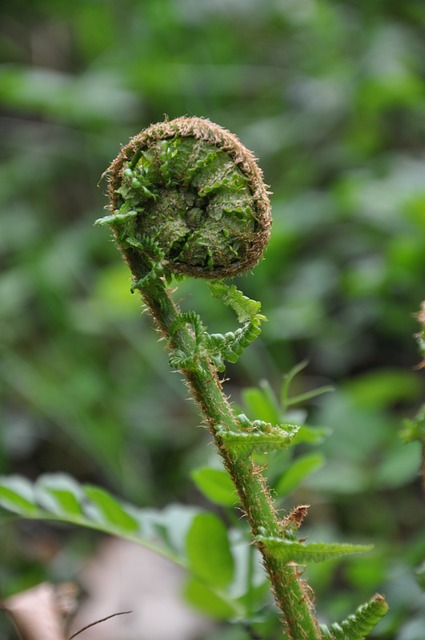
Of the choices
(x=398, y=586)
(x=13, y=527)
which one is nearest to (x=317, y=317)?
(x=13, y=527)

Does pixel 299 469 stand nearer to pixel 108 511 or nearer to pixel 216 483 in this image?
pixel 216 483

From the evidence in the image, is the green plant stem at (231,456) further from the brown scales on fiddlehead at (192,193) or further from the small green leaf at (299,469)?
the small green leaf at (299,469)

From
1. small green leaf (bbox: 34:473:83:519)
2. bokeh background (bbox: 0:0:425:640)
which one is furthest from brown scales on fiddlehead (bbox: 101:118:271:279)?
bokeh background (bbox: 0:0:425:640)

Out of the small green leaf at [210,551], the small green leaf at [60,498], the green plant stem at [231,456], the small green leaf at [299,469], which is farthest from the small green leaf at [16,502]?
the green plant stem at [231,456]

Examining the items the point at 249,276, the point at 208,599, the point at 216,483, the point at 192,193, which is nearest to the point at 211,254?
the point at 192,193

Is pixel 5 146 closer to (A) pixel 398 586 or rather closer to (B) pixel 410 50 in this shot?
(B) pixel 410 50

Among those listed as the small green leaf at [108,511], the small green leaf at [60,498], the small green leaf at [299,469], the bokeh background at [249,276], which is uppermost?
the bokeh background at [249,276]

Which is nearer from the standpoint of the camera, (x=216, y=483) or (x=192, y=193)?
(x=192, y=193)

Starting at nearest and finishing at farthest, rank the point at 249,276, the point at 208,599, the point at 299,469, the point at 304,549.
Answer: the point at 304,549 → the point at 299,469 → the point at 208,599 → the point at 249,276
